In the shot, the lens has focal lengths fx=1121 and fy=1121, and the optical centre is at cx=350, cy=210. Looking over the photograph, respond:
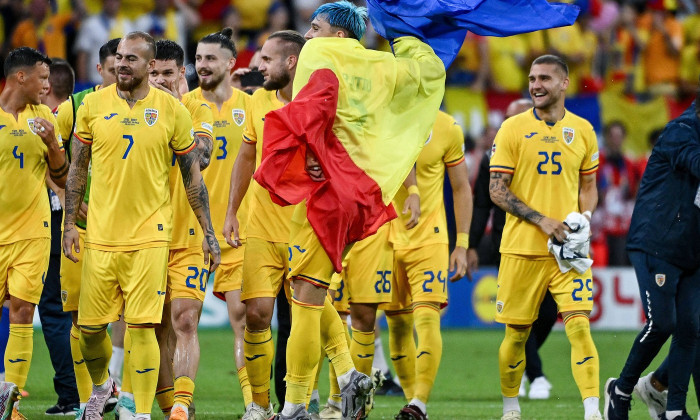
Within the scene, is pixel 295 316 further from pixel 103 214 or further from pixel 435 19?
pixel 435 19

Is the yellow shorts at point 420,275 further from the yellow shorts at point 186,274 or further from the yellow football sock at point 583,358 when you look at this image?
the yellow shorts at point 186,274

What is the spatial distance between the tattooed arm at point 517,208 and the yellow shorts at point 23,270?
11.9 feet

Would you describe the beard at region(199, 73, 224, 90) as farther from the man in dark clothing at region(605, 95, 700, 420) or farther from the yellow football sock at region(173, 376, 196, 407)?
the man in dark clothing at region(605, 95, 700, 420)

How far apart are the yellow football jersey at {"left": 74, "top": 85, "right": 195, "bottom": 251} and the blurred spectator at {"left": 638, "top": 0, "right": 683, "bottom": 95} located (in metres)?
15.9

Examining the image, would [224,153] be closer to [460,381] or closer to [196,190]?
[196,190]

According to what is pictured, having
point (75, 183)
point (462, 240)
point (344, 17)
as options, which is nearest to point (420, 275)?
point (462, 240)

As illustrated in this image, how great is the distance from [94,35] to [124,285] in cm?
1067

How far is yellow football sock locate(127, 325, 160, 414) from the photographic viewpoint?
747 centimetres

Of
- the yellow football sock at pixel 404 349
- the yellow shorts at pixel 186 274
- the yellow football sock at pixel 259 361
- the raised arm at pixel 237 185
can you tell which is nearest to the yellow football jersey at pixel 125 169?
the yellow shorts at pixel 186 274

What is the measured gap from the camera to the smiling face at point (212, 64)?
924cm

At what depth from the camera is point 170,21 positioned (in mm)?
18219

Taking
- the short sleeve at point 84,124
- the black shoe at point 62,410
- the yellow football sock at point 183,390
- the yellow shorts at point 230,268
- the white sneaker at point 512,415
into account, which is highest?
the short sleeve at point 84,124

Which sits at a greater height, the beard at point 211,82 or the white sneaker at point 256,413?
the beard at point 211,82

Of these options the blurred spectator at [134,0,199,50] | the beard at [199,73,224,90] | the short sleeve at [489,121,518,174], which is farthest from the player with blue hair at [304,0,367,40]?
the blurred spectator at [134,0,199,50]
